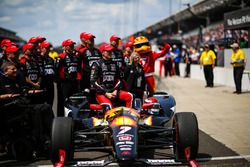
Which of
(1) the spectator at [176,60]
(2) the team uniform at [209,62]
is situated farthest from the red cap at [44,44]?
(1) the spectator at [176,60]

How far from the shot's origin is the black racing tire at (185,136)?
5680 millimetres

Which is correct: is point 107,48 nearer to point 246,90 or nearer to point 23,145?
point 23,145

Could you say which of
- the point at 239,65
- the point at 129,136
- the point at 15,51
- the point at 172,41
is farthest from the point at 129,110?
the point at 172,41

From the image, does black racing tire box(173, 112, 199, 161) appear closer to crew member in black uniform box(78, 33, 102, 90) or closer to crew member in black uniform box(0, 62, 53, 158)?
crew member in black uniform box(0, 62, 53, 158)

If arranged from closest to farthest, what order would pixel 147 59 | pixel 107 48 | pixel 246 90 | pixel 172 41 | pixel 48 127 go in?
pixel 48 127
pixel 107 48
pixel 147 59
pixel 246 90
pixel 172 41

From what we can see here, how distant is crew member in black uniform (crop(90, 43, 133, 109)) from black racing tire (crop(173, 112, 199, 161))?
1.72m

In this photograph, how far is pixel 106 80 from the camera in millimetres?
7582

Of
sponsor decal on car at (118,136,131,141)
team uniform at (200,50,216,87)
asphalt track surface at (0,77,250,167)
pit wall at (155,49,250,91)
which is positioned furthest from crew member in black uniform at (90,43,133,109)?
team uniform at (200,50,216,87)

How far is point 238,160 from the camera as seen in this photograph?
6.13 m

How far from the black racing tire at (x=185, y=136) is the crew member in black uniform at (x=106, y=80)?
172 centimetres

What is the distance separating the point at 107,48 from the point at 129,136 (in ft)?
7.83

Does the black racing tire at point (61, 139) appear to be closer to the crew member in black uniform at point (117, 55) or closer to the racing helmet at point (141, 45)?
the crew member in black uniform at point (117, 55)

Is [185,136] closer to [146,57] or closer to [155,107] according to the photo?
[155,107]

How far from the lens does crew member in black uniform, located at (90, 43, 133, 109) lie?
7.35m
